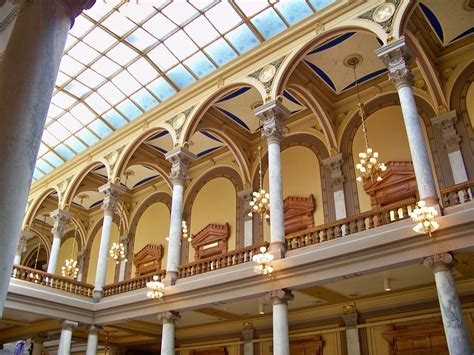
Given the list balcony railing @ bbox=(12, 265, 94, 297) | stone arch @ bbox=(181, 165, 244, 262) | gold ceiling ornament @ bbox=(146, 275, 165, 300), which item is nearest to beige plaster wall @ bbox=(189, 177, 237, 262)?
stone arch @ bbox=(181, 165, 244, 262)

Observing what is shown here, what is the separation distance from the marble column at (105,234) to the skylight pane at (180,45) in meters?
4.85

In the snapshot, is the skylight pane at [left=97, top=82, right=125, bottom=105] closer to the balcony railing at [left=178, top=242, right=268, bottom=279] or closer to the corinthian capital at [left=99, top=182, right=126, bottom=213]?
the corinthian capital at [left=99, top=182, right=126, bottom=213]

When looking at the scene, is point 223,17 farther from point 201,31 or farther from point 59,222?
point 59,222

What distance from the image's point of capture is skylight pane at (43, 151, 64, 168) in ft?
58.1

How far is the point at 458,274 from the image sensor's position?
9.98 meters

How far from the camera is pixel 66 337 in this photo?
12570 millimetres

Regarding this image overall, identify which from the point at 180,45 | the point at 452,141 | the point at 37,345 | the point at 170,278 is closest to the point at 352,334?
the point at 170,278

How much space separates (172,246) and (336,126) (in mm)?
5990

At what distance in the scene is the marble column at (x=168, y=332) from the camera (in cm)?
1102

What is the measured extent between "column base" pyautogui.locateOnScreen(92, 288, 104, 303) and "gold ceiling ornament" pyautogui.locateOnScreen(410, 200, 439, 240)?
952 centimetres

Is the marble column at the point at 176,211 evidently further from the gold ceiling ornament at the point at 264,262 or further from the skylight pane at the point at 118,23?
the skylight pane at the point at 118,23

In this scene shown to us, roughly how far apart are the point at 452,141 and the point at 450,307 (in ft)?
18.0

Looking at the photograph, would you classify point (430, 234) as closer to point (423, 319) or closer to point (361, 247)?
point (361, 247)

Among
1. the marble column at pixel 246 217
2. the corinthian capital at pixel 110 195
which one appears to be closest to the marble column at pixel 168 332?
the marble column at pixel 246 217
